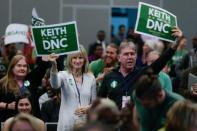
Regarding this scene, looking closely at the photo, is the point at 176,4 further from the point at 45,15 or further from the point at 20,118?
the point at 20,118

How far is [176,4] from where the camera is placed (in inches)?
808

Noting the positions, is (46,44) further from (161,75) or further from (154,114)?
(154,114)

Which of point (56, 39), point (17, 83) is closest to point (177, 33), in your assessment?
point (56, 39)

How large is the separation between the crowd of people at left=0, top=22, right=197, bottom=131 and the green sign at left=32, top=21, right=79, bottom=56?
0.56 ft

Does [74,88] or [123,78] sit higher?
[123,78]

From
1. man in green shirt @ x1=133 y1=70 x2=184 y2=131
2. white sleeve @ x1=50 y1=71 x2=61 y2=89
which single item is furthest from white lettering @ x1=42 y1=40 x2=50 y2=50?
man in green shirt @ x1=133 y1=70 x2=184 y2=131

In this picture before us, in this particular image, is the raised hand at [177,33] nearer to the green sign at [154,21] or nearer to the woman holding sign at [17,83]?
the green sign at [154,21]

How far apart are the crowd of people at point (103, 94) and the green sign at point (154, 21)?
0.80ft

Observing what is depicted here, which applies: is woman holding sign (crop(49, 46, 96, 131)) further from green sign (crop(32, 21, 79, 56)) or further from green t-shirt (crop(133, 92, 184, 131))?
green t-shirt (crop(133, 92, 184, 131))

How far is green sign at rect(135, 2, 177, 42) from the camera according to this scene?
31.4 feet

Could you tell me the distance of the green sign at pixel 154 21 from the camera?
31.4 feet

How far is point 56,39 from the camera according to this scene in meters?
10.1

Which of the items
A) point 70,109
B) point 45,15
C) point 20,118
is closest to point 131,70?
point 70,109

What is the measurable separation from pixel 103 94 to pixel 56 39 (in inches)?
43.7
